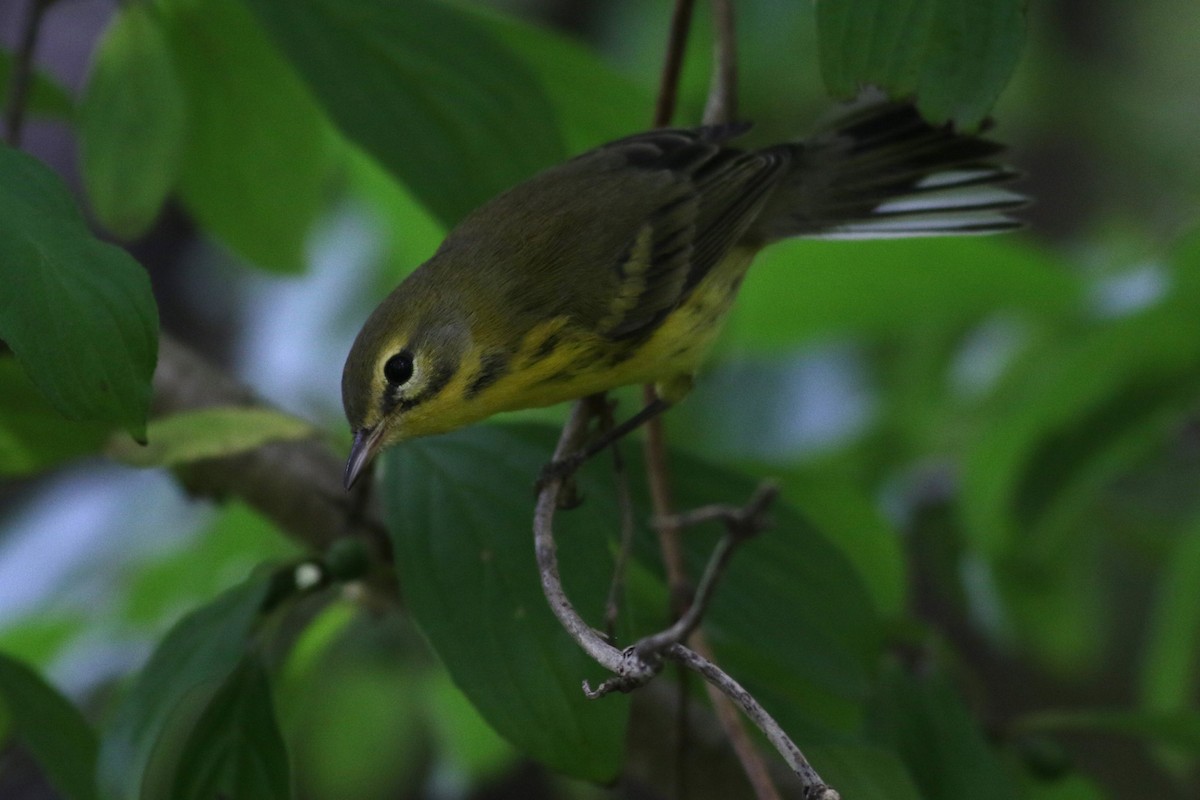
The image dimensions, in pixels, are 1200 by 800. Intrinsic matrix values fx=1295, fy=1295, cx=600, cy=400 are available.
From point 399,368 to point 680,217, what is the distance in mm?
526

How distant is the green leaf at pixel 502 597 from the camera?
1427mm

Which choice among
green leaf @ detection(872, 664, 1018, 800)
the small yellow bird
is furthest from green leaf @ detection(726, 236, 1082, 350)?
green leaf @ detection(872, 664, 1018, 800)

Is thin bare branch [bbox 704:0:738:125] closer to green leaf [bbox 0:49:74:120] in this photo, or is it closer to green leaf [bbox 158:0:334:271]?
green leaf [bbox 158:0:334:271]

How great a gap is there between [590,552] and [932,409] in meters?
1.64

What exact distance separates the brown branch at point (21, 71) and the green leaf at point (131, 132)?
8 cm

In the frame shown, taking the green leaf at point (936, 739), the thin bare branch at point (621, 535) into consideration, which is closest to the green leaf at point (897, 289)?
the thin bare branch at point (621, 535)

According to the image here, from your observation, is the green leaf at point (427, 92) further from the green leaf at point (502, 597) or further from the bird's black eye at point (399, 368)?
the green leaf at point (502, 597)

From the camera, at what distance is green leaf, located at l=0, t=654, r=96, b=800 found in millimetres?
1501

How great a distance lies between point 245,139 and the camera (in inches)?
82.7

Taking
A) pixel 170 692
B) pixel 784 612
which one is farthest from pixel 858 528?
pixel 170 692

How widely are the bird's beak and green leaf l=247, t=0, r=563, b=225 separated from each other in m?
0.33

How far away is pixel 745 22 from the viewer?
372cm

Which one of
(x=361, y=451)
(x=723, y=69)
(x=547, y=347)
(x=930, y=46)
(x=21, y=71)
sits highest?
(x=930, y=46)

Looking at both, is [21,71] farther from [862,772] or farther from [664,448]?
[862,772]
